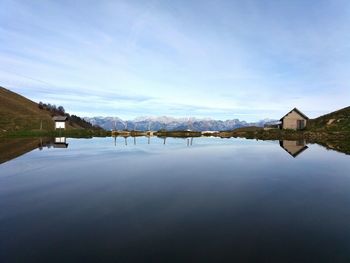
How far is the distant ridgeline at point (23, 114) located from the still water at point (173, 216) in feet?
301

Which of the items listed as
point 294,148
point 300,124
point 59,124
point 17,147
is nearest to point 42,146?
point 17,147

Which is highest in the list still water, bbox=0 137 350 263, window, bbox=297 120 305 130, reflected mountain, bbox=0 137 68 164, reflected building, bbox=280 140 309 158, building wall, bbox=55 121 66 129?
window, bbox=297 120 305 130

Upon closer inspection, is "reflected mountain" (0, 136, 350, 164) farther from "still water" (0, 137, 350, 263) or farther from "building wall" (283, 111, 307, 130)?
"building wall" (283, 111, 307, 130)

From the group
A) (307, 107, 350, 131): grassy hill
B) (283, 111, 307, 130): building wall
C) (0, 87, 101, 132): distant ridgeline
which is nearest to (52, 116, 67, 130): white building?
(0, 87, 101, 132): distant ridgeline

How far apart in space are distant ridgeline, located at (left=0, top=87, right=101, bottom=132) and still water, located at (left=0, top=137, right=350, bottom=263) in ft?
301

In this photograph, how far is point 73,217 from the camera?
588 inches

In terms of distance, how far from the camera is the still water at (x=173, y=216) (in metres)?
10.9

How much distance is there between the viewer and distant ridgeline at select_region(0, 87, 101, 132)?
112 m

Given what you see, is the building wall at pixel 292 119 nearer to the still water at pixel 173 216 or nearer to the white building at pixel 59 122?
the still water at pixel 173 216

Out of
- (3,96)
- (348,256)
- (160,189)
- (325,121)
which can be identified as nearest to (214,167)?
(160,189)

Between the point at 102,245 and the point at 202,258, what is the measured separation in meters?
3.86

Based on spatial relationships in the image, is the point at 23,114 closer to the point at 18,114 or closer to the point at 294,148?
the point at 18,114

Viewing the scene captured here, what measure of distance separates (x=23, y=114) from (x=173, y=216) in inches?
5342

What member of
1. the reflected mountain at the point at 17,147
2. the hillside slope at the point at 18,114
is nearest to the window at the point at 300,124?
the reflected mountain at the point at 17,147
